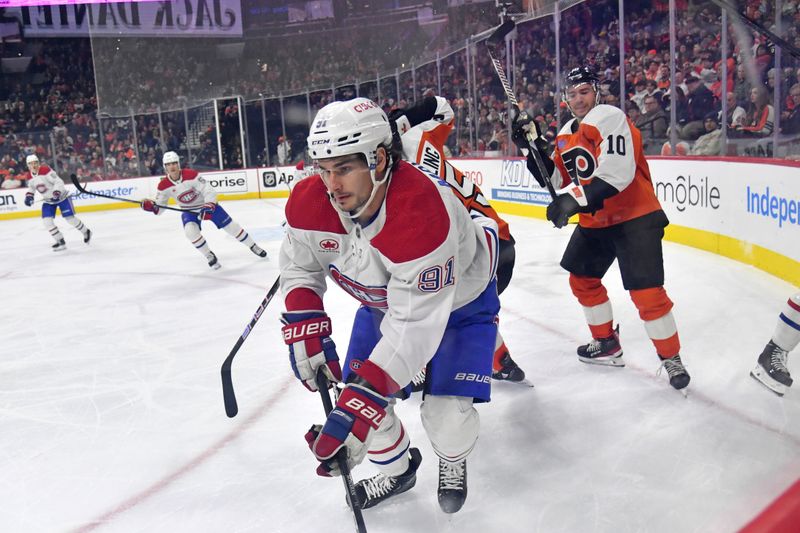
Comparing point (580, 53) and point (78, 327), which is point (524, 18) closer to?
point (580, 53)

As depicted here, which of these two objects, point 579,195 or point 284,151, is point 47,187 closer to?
point 284,151

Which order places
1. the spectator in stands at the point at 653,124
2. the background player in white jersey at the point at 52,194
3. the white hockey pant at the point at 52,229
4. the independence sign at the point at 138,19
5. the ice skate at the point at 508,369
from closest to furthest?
the ice skate at the point at 508,369, the spectator in stands at the point at 653,124, the white hockey pant at the point at 52,229, the background player in white jersey at the point at 52,194, the independence sign at the point at 138,19

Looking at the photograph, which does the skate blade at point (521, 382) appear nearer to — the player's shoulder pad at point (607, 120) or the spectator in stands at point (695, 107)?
the player's shoulder pad at point (607, 120)

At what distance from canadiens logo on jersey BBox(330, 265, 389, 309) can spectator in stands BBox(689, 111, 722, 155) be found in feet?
14.6

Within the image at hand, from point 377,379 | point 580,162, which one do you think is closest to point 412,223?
point 377,379

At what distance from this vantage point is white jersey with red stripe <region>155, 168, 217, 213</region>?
679 centimetres

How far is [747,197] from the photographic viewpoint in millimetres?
4773

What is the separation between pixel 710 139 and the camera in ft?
18.0

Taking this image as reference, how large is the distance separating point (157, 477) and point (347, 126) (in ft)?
4.81

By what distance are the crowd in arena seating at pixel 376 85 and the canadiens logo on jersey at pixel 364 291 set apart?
3.98m

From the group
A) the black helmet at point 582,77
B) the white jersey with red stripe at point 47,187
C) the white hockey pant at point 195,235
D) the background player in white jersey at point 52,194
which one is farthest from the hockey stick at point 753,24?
the white jersey with red stripe at point 47,187

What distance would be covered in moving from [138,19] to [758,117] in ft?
54.4

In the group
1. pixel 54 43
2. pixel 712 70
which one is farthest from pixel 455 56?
pixel 54 43

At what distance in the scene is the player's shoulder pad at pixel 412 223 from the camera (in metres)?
1.51
